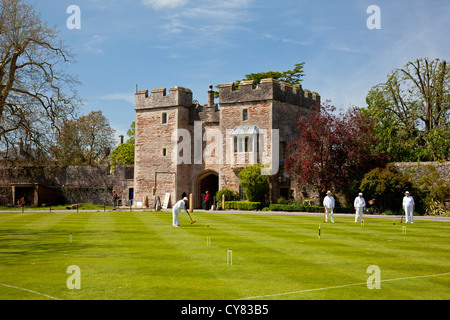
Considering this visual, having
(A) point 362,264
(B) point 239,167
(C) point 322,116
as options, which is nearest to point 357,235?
(A) point 362,264

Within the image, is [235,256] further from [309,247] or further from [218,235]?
[218,235]

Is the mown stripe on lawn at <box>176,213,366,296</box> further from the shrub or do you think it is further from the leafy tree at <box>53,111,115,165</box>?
the leafy tree at <box>53,111,115,165</box>

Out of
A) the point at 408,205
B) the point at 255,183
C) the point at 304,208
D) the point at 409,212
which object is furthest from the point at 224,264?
the point at 255,183

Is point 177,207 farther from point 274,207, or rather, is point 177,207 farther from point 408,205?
point 274,207

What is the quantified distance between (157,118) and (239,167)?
923 cm

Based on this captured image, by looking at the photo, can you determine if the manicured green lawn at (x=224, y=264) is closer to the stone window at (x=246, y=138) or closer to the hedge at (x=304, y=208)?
the hedge at (x=304, y=208)

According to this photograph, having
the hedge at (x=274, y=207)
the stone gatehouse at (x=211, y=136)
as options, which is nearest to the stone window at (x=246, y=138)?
the stone gatehouse at (x=211, y=136)

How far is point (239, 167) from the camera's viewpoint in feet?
123

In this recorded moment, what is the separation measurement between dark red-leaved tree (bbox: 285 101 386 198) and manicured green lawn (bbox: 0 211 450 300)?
1640 centimetres

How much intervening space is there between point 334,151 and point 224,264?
24.3 meters

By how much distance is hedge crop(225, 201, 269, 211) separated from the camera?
34.8 meters

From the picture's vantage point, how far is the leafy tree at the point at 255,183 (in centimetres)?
3569

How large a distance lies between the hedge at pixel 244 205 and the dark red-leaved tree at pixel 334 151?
3.19 m

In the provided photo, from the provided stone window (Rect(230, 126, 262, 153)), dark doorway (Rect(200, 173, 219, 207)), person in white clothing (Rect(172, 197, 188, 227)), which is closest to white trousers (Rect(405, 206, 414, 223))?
person in white clothing (Rect(172, 197, 188, 227))
